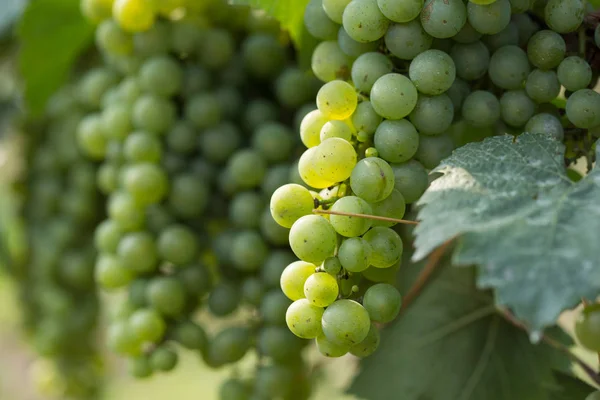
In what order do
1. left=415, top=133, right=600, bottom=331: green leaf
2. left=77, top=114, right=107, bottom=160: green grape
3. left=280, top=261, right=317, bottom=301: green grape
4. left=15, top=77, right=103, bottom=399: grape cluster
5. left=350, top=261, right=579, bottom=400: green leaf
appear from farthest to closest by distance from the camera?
left=15, top=77, right=103, bottom=399: grape cluster < left=77, top=114, right=107, bottom=160: green grape < left=350, top=261, right=579, bottom=400: green leaf < left=280, top=261, right=317, bottom=301: green grape < left=415, top=133, right=600, bottom=331: green leaf

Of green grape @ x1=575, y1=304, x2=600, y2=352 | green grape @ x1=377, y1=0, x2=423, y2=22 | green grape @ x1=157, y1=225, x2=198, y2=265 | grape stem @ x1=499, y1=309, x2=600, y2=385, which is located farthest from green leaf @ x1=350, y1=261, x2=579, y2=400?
green grape @ x1=377, y1=0, x2=423, y2=22

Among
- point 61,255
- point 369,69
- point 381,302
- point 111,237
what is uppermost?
point 369,69

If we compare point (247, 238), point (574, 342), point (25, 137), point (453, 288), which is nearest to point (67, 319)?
point (25, 137)

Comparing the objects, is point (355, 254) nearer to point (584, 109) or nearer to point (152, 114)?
point (584, 109)

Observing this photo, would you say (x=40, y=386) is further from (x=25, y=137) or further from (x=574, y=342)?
(x=574, y=342)

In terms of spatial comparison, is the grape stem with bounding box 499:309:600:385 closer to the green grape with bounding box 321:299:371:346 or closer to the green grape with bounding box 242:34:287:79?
the green grape with bounding box 321:299:371:346

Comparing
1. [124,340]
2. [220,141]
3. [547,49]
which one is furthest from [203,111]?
Answer: [547,49]
